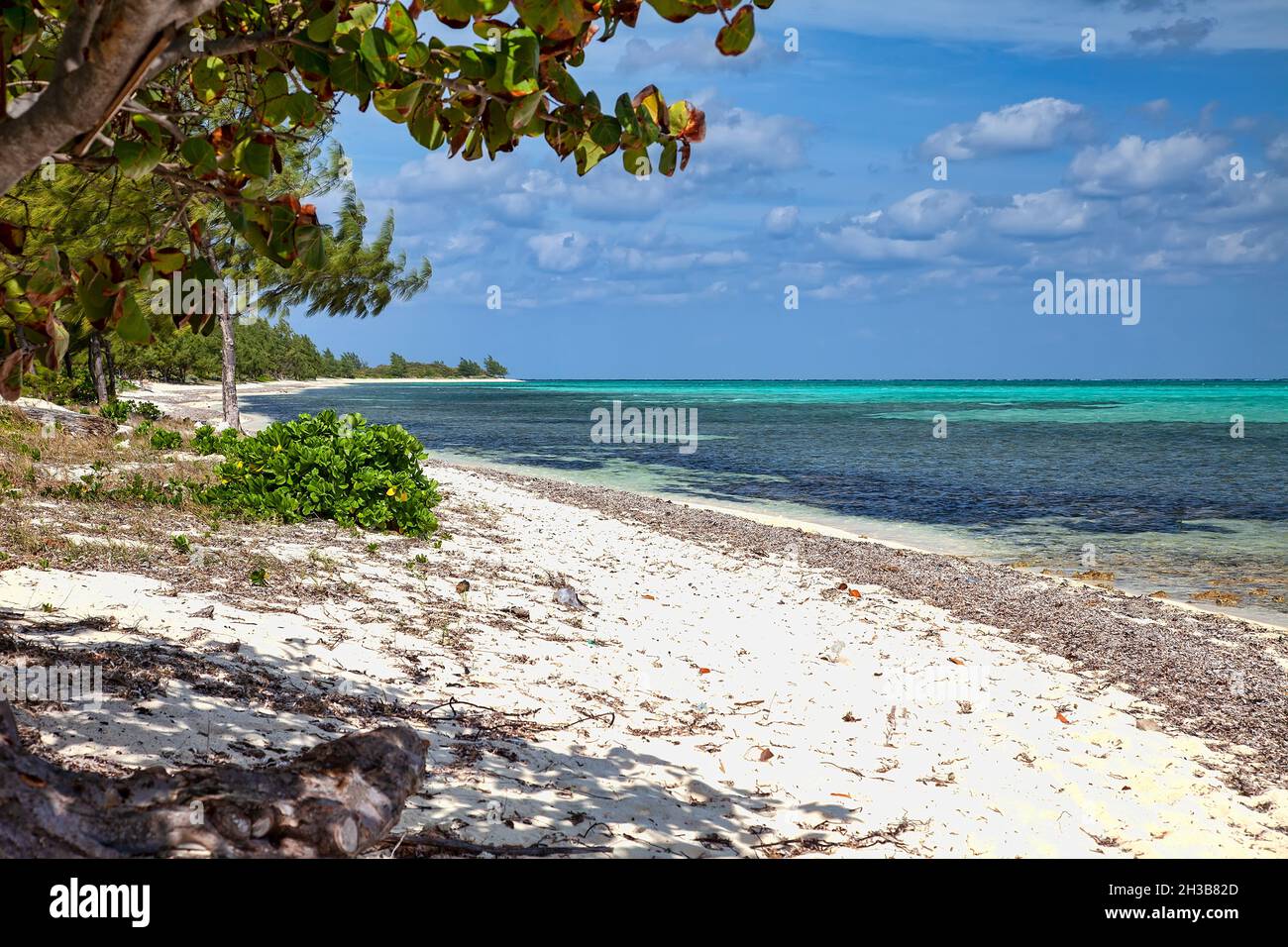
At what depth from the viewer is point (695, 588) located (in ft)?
38.0

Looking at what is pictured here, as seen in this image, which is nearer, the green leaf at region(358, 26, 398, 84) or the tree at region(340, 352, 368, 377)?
the green leaf at region(358, 26, 398, 84)

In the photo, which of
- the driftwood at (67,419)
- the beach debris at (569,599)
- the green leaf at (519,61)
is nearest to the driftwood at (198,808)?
the green leaf at (519,61)

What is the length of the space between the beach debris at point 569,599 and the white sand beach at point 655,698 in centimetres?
7

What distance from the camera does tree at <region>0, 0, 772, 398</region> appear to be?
2615mm

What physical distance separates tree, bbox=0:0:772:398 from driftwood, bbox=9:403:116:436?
17.2m

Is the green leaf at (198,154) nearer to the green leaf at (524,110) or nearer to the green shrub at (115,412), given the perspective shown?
the green leaf at (524,110)

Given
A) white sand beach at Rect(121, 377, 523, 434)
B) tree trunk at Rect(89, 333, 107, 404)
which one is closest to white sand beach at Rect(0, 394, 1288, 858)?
tree trunk at Rect(89, 333, 107, 404)

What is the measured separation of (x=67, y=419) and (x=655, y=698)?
1740 cm

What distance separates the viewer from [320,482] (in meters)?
12.0

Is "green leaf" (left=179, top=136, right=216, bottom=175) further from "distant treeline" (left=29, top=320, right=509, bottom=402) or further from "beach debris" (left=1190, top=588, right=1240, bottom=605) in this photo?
"beach debris" (left=1190, top=588, right=1240, bottom=605)

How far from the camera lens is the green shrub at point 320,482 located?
11852 mm

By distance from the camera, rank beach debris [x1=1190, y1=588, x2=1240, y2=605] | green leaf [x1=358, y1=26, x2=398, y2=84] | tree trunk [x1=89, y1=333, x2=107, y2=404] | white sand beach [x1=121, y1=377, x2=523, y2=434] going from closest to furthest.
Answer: green leaf [x1=358, y1=26, x2=398, y2=84]
beach debris [x1=1190, y1=588, x2=1240, y2=605]
tree trunk [x1=89, y1=333, x2=107, y2=404]
white sand beach [x1=121, y1=377, x2=523, y2=434]
